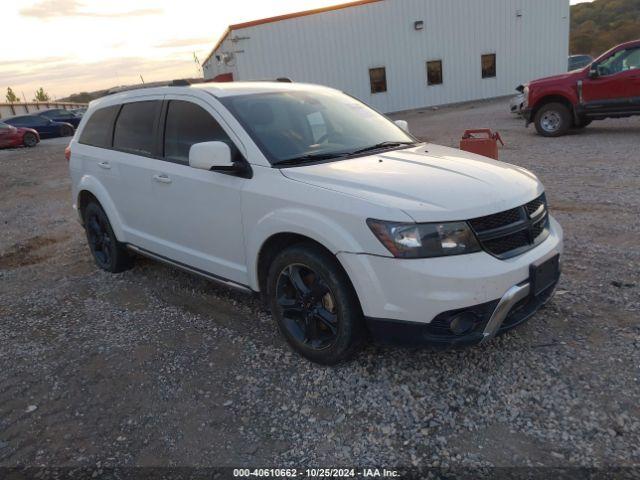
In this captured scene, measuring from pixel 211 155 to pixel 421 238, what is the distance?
150 cm

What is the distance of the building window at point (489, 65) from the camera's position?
25.1 metres

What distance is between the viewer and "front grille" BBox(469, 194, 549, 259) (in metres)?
2.88

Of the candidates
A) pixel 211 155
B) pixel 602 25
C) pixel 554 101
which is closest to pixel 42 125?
pixel 554 101

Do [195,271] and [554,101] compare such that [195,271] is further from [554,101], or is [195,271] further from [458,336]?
[554,101]

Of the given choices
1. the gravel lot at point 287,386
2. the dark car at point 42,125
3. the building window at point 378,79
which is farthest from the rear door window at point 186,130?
the dark car at point 42,125

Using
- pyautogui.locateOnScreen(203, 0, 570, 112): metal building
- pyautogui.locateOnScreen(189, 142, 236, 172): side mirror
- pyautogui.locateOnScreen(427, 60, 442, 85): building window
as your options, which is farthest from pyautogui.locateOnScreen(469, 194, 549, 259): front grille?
pyautogui.locateOnScreen(427, 60, 442, 85): building window

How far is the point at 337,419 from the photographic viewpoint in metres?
2.93

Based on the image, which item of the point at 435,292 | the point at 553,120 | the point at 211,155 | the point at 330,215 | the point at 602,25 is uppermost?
the point at 602,25

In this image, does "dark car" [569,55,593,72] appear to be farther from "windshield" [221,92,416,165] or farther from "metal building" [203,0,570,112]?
"windshield" [221,92,416,165]

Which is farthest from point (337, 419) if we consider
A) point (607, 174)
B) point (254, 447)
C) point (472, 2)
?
point (472, 2)

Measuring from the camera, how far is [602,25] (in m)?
66.5

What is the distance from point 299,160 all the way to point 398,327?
1342 millimetres

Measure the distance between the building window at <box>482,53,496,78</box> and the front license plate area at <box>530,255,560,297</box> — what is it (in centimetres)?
2433

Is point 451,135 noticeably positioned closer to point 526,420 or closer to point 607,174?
point 607,174
